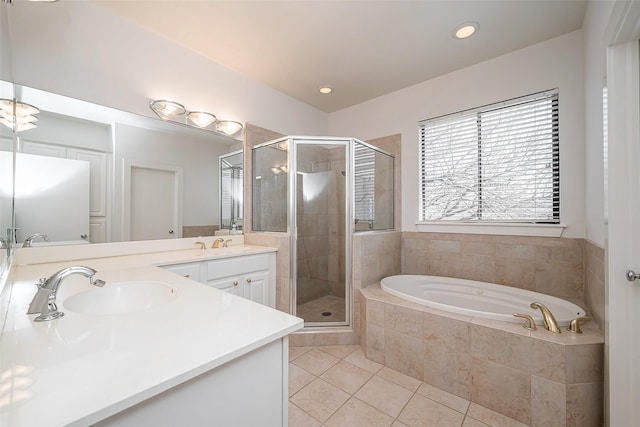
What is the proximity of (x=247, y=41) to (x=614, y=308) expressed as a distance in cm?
289

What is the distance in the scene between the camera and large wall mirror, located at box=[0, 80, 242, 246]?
1.50 meters

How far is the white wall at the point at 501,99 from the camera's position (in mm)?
1940

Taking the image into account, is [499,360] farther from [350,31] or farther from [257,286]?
[350,31]

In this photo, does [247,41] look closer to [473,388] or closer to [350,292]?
[350,292]

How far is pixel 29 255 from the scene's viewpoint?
4.90ft

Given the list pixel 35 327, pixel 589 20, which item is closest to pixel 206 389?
pixel 35 327

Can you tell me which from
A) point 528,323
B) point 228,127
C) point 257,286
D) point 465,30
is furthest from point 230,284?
point 465,30

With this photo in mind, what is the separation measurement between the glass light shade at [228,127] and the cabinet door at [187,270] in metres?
1.34

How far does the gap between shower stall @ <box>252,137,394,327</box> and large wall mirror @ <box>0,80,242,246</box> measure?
509 millimetres

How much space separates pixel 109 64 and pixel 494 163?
3193 mm

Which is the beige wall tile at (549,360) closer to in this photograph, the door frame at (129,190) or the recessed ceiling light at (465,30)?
the recessed ceiling light at (465,30)

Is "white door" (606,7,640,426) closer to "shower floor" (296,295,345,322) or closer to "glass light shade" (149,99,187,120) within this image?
"shower floor" (296,295,345,322)

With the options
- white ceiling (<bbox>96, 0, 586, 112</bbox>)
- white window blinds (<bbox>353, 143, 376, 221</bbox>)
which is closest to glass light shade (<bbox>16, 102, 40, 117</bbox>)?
white ceiling (<bbox>96, 0, 586, 112</bbox>)

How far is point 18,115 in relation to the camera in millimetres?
1393
